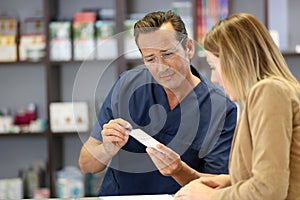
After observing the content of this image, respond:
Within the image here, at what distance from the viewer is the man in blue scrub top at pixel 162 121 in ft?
5.99

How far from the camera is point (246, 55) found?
1.30m

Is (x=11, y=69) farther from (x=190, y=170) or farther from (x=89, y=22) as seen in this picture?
(x=190, y=170)

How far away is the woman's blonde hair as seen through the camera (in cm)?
130

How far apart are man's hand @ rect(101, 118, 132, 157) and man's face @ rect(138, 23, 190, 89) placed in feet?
0.66

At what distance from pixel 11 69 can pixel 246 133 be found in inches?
124

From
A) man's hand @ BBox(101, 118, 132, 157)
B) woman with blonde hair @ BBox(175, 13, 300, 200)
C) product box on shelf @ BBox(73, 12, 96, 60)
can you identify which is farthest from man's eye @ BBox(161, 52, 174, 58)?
product box on shelf @ BBox(73, 12, 96, 60)

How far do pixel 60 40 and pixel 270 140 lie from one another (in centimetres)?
282

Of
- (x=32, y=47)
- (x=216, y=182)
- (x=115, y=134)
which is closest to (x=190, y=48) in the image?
(x=115, y=134)

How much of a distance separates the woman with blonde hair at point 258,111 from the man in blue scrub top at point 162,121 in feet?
1.45

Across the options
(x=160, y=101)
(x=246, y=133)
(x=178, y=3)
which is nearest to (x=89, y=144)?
(x=160, y=101)

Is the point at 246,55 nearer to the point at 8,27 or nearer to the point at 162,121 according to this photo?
the point at 162,121

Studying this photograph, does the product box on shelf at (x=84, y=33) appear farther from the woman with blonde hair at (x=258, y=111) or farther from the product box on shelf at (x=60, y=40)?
the woman with blonde hair at (x=258, y=111)

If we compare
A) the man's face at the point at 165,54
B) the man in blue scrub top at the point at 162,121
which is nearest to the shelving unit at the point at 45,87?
the man in blue scrub top at the point at 162,121

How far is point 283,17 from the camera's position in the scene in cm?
390
